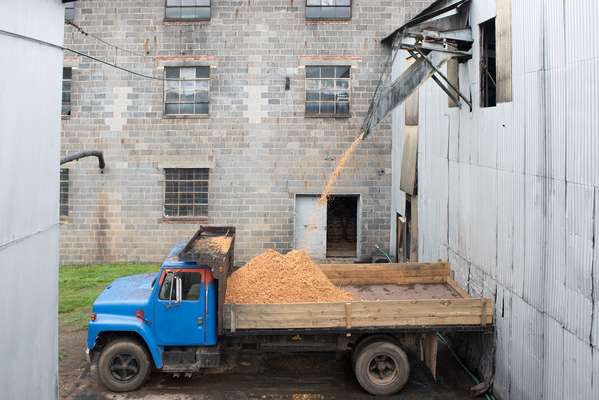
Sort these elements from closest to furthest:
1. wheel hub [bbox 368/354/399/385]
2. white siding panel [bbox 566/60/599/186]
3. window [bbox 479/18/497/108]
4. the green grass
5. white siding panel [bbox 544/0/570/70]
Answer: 1. white siding panel [bbox 566/60/599/186]
2. white siding panel [bbox 544/0/570/70]
3. wheel hub [bbox 368/354/399/385]
4. window [bbox 479/18/497/108]
5. the green grass

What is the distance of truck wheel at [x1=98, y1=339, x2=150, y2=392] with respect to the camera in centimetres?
1208

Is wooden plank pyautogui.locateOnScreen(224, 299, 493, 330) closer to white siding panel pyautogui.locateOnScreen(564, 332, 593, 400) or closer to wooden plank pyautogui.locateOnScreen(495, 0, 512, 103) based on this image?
white siding panel pyautogui.locateOnScreen(564, 332, 593, 400)

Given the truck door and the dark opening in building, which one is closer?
the truck door

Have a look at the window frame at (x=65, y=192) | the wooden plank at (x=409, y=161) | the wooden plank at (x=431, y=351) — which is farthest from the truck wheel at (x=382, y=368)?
the window frame at (x=65, y=192)

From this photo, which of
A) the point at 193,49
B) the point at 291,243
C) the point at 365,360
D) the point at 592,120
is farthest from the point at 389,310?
the point at 193,49

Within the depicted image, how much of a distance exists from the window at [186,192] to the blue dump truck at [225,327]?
1016cm

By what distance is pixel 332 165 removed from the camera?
2234cm

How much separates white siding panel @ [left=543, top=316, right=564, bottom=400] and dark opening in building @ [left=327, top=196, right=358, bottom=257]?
14.1 m

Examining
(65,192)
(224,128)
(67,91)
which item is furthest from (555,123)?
(67,91)

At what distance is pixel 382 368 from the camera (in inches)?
487

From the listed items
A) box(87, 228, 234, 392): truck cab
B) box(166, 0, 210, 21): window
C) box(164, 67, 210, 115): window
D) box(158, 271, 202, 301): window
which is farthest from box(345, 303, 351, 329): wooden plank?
box(166, 0, 210, 21): window

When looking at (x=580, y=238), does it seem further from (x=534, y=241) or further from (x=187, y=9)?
(x=187, y=9)

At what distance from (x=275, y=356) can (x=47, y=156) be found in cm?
738

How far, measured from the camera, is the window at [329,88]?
22.3 metres
